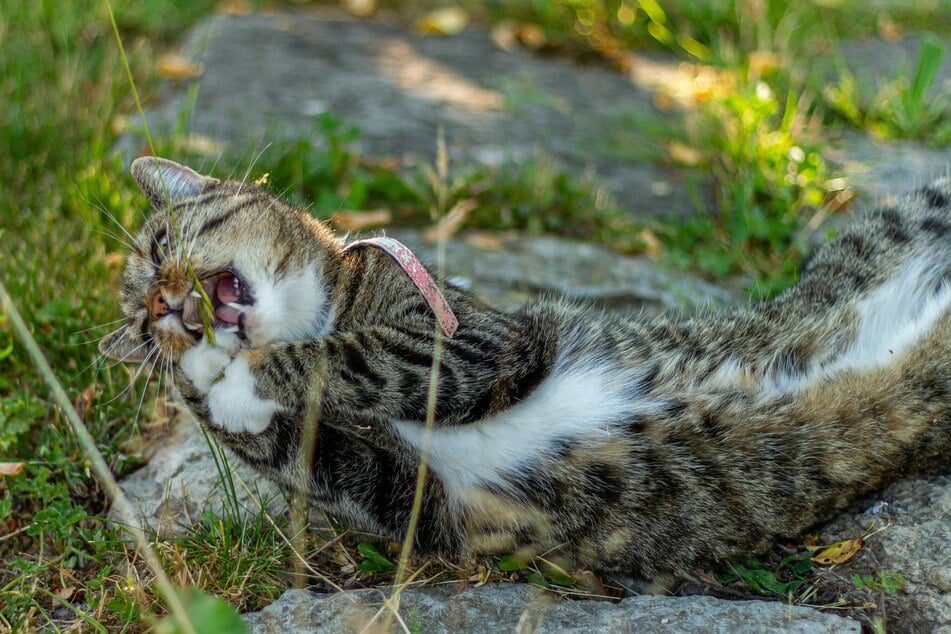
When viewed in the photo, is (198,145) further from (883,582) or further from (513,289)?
(883,582)

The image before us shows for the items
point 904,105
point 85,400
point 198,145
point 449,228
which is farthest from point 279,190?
point 904,105

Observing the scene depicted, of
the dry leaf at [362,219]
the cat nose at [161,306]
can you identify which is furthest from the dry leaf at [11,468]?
the dry leaf at [362,219]

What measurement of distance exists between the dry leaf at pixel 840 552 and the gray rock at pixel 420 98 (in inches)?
83.7

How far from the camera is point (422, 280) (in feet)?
8.54

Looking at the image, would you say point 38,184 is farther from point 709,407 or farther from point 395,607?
point 709,407

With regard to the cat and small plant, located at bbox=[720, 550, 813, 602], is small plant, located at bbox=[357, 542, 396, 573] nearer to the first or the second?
the cat

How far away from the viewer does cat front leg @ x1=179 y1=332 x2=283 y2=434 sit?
8.12 feet

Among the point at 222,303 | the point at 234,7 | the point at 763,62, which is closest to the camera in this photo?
the point at 222,303

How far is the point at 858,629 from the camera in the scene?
7.15ft

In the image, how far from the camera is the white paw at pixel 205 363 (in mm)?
2514

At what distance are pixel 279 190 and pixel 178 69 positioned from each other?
6.43 ft

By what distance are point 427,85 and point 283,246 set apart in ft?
9.71

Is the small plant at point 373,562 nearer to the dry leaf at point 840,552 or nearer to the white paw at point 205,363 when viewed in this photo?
the white paw at point 205,363

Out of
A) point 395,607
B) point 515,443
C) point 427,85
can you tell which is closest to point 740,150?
point 427,85
